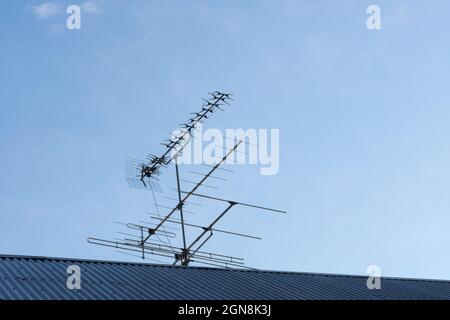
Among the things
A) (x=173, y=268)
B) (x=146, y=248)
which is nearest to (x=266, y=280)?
(x=173, y=268)

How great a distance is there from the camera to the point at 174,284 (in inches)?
663

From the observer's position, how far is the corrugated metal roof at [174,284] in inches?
572

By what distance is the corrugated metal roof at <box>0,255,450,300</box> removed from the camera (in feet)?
47.7

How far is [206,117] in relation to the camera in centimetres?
2458
